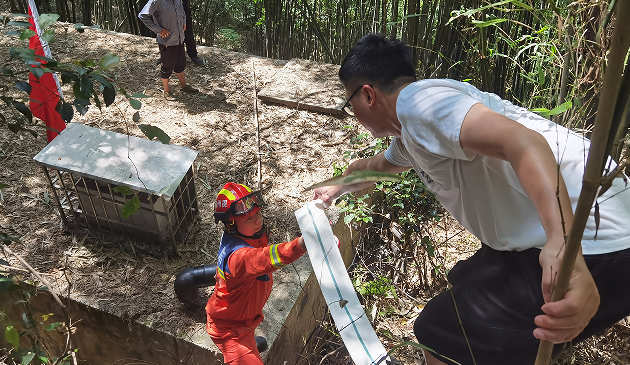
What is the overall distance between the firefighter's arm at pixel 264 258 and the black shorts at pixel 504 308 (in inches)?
23.0

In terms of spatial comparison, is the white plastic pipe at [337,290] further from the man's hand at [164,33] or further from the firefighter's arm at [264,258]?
the man's hand at [164,33]

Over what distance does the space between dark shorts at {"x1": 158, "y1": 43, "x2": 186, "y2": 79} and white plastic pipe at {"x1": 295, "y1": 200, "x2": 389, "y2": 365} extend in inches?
116

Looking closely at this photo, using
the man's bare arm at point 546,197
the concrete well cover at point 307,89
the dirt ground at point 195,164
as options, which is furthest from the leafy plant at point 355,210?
the man's bare arm at point 546,197

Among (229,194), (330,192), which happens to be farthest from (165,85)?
(330,192)

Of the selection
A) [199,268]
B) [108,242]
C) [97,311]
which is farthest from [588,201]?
[108,242]

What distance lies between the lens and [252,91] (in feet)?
15.4

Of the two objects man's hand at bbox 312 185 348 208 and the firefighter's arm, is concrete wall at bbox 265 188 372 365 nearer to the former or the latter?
the firefighter's arm

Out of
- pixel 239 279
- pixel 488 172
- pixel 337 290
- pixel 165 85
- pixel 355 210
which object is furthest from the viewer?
pixel 165 85

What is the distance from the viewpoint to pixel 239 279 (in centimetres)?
210

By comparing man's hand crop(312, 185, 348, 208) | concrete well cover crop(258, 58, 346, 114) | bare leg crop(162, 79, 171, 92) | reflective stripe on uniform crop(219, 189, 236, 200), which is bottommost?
concrete well cover crop(258, 58, 346, 114)

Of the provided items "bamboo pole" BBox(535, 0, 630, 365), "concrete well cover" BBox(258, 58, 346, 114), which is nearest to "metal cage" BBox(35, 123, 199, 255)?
"concrete well cover" BBox(258, 58, 346, 114)

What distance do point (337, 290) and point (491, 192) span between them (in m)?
0.79

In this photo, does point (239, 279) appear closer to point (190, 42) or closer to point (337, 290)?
A: point (337, 290)

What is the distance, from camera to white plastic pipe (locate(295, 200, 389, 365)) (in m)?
1.74
